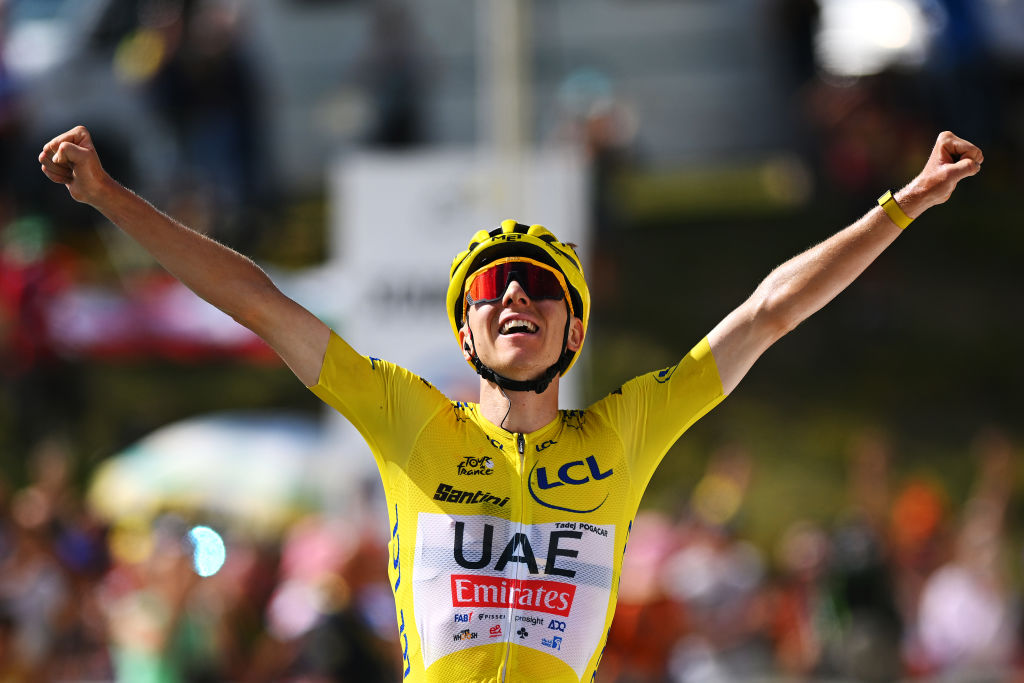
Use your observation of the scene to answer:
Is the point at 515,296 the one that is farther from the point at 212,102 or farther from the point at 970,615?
the point at 212,102

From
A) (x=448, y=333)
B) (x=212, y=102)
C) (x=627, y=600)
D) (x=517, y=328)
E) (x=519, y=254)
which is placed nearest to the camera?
(x=517, y=328)

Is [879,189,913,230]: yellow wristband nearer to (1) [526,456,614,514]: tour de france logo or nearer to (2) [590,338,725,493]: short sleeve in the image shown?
(2) [590,338,725,493]: short sleeve

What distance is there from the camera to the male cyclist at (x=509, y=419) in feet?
13.1

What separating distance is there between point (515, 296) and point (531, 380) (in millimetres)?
252

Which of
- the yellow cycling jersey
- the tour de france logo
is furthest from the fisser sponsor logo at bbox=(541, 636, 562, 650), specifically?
the tour de france logo

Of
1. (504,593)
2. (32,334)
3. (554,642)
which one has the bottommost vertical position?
(554,642)

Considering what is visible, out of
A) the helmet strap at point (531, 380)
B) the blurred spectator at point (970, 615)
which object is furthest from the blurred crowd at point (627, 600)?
the helmet strap at point (531, 380)

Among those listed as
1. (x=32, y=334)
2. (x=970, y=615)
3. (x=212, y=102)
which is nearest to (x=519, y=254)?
(x=970, y=615)

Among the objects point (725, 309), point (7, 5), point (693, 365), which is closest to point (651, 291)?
point (725, 309)

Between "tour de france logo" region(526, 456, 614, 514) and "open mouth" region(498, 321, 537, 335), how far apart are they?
387 millimetres

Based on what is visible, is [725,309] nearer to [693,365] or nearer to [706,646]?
[706,646]

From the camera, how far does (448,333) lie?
9930 millimetres

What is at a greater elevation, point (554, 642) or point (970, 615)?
point (970, 615)

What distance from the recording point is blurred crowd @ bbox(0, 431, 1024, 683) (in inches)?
318
